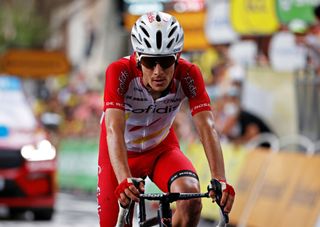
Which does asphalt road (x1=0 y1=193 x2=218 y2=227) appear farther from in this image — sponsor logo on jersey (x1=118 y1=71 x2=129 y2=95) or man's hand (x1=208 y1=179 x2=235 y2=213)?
man's hand (x1=208 y1=179 x2=235 y2=213)

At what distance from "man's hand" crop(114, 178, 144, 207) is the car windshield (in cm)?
904

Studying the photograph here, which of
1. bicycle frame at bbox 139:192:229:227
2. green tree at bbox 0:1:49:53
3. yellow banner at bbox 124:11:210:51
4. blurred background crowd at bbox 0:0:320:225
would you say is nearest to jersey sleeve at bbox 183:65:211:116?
bicycle frame at bbox 139:192:229:227

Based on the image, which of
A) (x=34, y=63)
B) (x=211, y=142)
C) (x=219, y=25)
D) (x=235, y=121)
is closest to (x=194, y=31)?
(x=219, y=25)

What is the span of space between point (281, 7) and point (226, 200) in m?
11.0

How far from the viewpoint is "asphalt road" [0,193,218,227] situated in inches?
611

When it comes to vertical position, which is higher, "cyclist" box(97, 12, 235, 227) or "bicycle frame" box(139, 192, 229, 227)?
"cyclist" box(97, 12, 235, 227)

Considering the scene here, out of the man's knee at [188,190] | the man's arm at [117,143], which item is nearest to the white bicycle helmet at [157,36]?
the man's arm at [117,143]

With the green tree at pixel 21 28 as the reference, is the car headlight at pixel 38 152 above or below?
below

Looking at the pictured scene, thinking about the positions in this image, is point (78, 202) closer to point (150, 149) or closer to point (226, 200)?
point (150, 149)

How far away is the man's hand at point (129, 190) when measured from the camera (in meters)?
6.81

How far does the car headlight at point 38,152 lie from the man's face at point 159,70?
26.1 ft

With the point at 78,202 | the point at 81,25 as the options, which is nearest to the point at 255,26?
the point at 78,202

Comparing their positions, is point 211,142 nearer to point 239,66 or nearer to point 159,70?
point 159,70

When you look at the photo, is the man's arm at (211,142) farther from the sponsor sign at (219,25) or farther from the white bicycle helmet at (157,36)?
the sponsor sign at (219,25)
